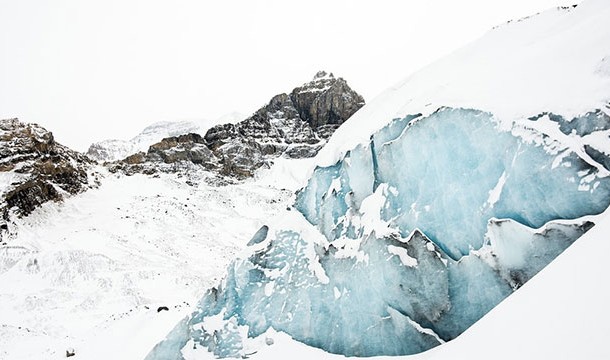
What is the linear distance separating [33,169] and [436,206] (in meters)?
48.4

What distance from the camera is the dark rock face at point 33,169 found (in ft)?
118

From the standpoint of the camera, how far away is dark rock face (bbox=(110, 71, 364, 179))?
57.6 m

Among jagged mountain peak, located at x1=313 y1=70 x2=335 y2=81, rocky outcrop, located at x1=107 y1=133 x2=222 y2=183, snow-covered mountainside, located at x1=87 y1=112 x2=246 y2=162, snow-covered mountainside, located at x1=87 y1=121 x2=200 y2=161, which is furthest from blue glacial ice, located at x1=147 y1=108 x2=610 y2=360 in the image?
snow-covered mountainside, located at x1=87 y1=121 x2=200 y2=161

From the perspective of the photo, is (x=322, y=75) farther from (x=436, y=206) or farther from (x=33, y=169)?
(x=436, y=206)

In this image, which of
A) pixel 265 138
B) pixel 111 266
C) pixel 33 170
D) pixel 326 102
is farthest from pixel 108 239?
pixel 326 102

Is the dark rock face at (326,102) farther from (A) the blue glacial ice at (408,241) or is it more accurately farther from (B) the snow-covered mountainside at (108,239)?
(A) the blue glacial ice at (408,241)

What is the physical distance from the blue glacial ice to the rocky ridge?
3136 centimetres

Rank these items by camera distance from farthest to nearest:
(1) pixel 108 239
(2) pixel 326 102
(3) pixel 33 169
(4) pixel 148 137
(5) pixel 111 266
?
(4) pixel 148 137
(2) pixel 326 102
(3) pixel 33 169
(1) pixel 108 239
(5) pixel 111 266

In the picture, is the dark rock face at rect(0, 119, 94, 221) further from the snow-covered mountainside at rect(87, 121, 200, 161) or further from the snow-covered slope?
the snow-covered mountainside at rect(87, 121, 200, 161)

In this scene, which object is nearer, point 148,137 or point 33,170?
point 33,170

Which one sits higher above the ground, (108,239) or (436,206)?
(108,239)

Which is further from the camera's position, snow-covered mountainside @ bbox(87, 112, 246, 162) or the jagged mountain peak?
snow-covered mountainside @ bbox(87, 112, 246, 162)

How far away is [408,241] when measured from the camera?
24.1 ft

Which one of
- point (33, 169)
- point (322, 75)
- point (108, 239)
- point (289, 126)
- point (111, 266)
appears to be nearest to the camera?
point (111, 266)
